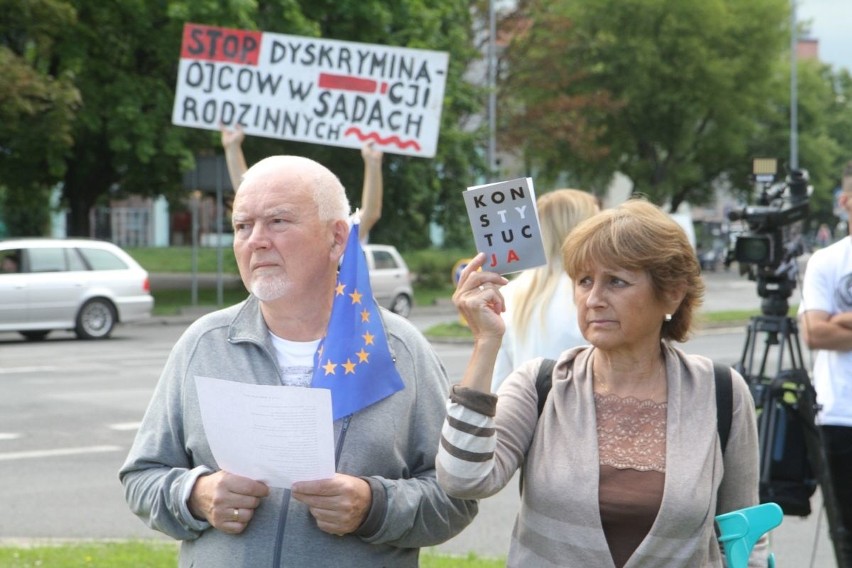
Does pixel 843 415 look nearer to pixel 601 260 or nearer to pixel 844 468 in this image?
pixel 844 468

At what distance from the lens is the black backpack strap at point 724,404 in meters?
3.08

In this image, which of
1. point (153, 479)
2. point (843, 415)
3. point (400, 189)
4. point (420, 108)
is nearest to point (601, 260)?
point (153, 479)

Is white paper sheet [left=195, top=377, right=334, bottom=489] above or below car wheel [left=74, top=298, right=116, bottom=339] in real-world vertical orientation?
above

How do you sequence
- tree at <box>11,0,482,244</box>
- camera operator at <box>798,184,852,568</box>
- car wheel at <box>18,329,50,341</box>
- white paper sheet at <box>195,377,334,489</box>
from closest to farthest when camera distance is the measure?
white paper sheet at <box>195,377,334,489</box>, camera operator at <box>798,184,852,568</box>, car wheel at <box>18,329,50,341</box>, tree at <box>11,0,482,244</box>

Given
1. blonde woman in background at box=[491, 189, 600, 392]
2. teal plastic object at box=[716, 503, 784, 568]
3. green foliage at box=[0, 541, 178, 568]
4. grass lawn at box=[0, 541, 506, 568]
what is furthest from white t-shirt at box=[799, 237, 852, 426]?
green foliage at box=[0, 541, 178, 568]

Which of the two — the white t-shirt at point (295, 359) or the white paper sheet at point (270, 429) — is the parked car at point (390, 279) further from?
the white paper sheet at point (270, 429)

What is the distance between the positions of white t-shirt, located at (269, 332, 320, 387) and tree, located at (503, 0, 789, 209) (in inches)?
1744

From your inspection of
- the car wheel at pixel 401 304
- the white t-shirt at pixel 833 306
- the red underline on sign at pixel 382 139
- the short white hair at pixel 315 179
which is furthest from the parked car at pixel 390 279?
the short white hair at pixel 315 179

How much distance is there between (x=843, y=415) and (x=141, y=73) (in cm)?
2562

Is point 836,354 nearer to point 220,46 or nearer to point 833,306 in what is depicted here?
point 833,306

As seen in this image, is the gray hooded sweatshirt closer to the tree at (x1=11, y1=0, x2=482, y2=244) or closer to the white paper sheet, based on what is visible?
the white paper sheet

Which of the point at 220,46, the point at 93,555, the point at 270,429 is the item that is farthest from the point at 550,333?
the point at 220,46

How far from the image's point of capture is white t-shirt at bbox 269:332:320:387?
124 inches

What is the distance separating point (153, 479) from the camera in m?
3.12
